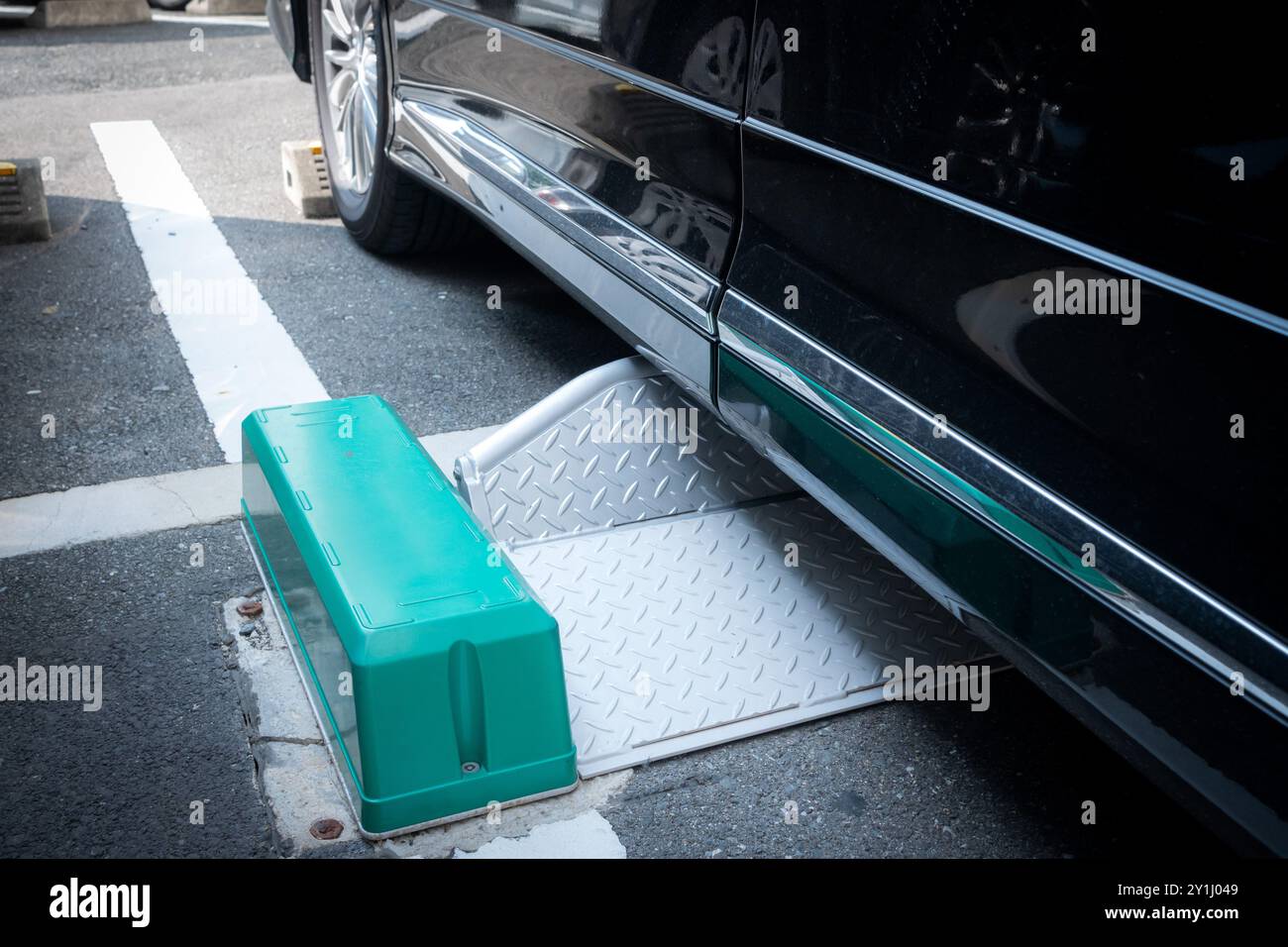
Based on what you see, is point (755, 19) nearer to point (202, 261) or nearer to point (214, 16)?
point (202, 261)

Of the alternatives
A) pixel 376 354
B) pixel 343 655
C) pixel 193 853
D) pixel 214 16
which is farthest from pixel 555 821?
pixel 214 16

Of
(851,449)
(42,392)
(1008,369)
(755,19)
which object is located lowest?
(42,392)

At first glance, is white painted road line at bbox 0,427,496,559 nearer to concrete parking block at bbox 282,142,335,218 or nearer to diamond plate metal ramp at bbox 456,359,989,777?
diamond plate metal ramp at bbox 456,359,989,777

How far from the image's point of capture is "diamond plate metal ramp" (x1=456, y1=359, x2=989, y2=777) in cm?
207

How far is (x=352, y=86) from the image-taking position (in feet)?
13.4

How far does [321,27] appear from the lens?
167 inches

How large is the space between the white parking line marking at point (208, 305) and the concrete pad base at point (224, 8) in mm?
5145

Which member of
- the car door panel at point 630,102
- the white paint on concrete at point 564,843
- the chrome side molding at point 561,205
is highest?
the car door panel at point 630,102

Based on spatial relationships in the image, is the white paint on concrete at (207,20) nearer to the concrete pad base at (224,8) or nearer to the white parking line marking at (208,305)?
the concrete pad base at (224,8)

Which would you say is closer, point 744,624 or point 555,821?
point 555,821

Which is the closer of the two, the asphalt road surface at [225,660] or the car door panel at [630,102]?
the asphalt road surface at [225,660]

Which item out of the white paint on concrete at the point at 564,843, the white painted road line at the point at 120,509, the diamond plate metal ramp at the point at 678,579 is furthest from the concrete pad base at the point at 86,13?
the white paint on concrete at the point at 564,843

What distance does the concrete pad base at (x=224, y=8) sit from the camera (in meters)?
9.93

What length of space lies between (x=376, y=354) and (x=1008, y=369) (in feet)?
7.76
